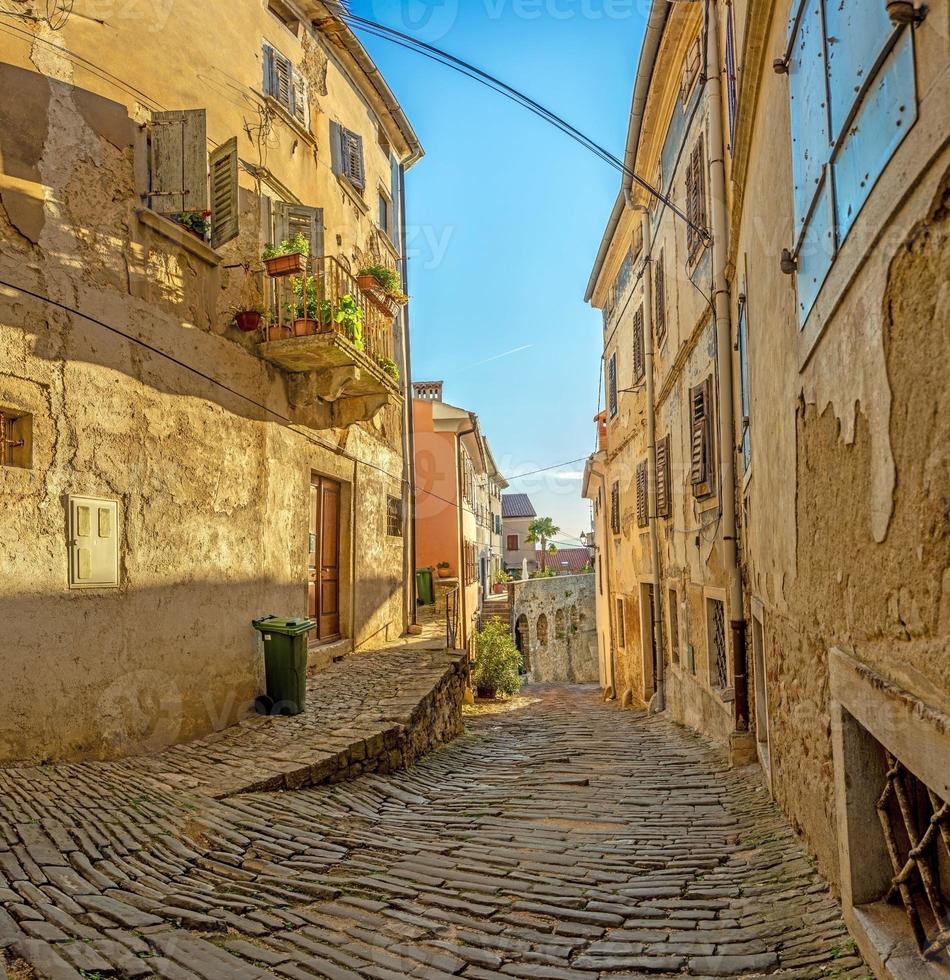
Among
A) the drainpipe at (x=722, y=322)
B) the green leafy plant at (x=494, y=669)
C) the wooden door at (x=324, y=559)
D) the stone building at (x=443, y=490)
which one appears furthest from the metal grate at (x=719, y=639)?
the stone building at (x=443, y=490)

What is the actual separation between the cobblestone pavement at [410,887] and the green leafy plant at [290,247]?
6.16 metres

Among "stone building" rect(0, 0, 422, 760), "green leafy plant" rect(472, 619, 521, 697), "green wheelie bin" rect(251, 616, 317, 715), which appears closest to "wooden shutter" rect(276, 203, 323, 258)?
"stone building" rect(0, 0, 422, 760)

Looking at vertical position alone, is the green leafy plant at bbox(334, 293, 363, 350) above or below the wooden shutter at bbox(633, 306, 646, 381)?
below

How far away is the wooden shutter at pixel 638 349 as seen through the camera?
584 inches

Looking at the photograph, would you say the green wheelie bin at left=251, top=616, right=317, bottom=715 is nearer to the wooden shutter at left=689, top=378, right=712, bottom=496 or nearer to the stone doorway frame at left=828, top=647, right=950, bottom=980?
the wooden shutter at left=689, top=378, right=712, bottom=496

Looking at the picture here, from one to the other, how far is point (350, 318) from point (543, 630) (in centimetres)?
2484

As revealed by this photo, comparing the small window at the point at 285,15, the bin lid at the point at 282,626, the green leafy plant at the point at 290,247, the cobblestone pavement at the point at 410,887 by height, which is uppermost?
the small window at the point at 285,15

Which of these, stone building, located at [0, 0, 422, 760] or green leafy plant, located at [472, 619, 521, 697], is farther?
green leafy plant, located at [472, 619, 521, 697]

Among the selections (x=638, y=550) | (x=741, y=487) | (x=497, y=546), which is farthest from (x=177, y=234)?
(x=497, y=546)

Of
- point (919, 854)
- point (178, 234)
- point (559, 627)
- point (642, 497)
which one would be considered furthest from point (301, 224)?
point (559, 627)

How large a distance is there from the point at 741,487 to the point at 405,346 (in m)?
10.1

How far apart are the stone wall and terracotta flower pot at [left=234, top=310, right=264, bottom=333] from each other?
24269mm

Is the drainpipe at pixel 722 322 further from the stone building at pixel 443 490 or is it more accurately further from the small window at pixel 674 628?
the stone building at pixel 443 490

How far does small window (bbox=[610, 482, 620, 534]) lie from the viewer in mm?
18255
